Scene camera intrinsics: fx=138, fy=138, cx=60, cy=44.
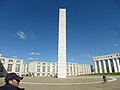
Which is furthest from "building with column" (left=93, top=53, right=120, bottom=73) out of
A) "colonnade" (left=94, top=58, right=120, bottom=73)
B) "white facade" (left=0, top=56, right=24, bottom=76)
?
"white facade" (left=0, top=56, right=24, bottom=76)

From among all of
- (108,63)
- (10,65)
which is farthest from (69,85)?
(10,65)

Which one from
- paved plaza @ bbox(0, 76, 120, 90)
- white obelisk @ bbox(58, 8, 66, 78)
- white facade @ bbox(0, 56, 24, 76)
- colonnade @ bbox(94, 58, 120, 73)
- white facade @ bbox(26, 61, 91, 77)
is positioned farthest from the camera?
white facade @ bbox(26, 61, 91, 77)

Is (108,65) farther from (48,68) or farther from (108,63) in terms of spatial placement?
(48,68)

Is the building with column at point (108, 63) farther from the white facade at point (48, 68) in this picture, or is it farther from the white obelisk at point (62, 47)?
the white obelisk at point (62, 47)

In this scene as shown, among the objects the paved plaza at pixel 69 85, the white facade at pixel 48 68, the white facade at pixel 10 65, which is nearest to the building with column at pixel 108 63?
the white facade at pixel 48 68

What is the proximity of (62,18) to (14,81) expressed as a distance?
4631cm

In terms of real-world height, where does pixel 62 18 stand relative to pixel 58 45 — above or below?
above

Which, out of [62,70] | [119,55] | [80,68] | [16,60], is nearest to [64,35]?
[62,70]

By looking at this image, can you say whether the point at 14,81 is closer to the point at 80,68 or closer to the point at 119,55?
the point at 119,55

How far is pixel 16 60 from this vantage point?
94000 mm

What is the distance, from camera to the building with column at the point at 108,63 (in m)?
86.1

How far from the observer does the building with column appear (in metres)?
86.1

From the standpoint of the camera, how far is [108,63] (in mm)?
90625

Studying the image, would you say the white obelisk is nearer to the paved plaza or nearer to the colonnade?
the paved plaza
